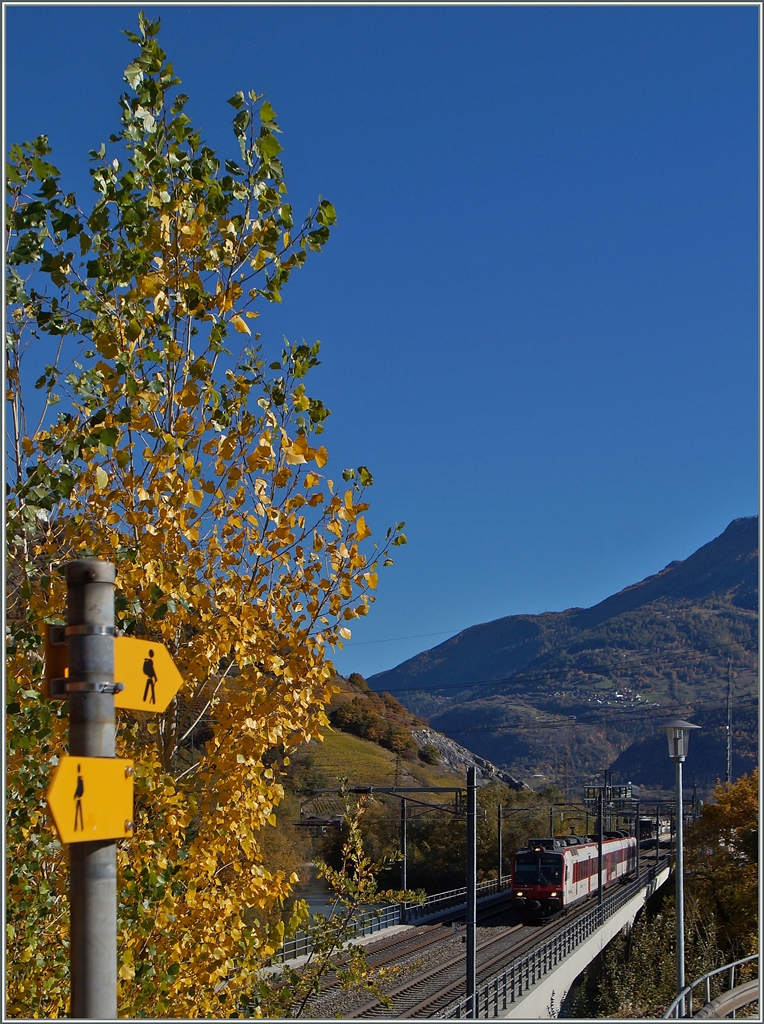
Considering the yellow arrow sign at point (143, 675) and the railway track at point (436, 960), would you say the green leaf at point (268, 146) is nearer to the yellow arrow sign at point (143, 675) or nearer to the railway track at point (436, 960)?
the yellow arrow sign at point (143, 675)

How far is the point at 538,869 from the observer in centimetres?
3647

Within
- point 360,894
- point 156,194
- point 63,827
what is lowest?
point 360,894

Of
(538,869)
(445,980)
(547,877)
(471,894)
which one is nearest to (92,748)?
(471,894)

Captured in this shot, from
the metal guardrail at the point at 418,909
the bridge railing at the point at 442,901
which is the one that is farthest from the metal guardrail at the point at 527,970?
the bridge railing at the point at 442,901

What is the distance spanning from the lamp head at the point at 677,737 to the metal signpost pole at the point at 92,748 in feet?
57.8

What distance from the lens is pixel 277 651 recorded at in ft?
17.2

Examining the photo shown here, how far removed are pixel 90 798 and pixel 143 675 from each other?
1.59ft

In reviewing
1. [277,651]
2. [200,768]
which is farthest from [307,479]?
[200,768]

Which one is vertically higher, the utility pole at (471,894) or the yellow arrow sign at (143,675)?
the yellow arrow sign at (143,675)

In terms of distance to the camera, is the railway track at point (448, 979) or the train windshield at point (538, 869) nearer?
the railway track at point (448, 979)

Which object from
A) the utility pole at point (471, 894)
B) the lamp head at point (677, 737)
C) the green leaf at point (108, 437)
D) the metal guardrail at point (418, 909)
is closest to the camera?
the green leaf at point (108, 437)

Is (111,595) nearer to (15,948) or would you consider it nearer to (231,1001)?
(15,948)

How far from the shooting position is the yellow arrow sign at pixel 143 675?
319cm

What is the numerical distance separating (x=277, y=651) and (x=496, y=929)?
1329 inches
